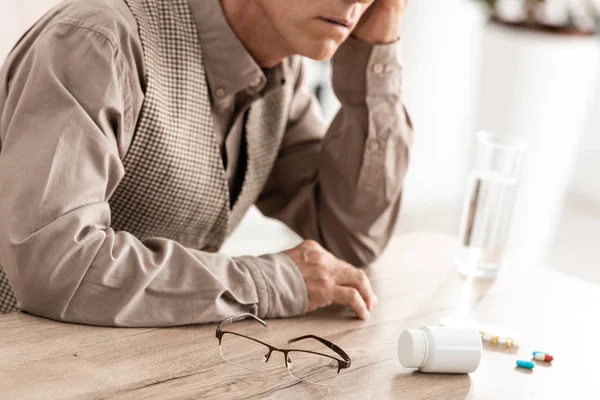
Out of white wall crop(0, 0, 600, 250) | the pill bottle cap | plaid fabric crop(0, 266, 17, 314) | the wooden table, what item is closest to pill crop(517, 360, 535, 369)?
the wooden table

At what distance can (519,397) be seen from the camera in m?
1.04

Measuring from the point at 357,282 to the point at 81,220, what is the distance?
0.43m

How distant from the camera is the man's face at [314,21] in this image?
4.32 feet

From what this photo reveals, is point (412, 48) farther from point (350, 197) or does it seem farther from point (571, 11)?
point (350, 197)

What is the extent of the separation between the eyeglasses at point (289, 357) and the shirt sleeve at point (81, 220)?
0.06 meters

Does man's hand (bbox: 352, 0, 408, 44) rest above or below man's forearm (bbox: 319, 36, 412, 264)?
above

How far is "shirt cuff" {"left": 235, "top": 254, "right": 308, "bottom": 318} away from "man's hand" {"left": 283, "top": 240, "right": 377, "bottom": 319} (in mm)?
19

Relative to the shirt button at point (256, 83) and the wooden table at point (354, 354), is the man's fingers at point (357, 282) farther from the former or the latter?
the shirt button at point (256, 83)

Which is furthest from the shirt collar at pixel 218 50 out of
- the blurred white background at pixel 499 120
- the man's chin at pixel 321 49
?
the blurred white background at pixel 499 120

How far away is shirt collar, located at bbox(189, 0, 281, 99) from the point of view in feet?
4.37

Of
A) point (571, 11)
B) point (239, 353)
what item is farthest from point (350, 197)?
point (571, 11)

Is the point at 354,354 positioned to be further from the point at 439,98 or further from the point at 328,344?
the point at 439,98

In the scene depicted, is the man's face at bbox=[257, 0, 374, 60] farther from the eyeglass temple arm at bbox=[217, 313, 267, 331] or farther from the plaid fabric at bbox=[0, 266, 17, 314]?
the plaid fabric at bbox=[0, 266, 17, 314]

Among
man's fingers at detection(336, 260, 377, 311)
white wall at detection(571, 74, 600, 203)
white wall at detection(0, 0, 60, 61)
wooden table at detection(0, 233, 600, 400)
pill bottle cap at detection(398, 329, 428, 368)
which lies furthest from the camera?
white wall at detection(571, 74, 600, 203)
